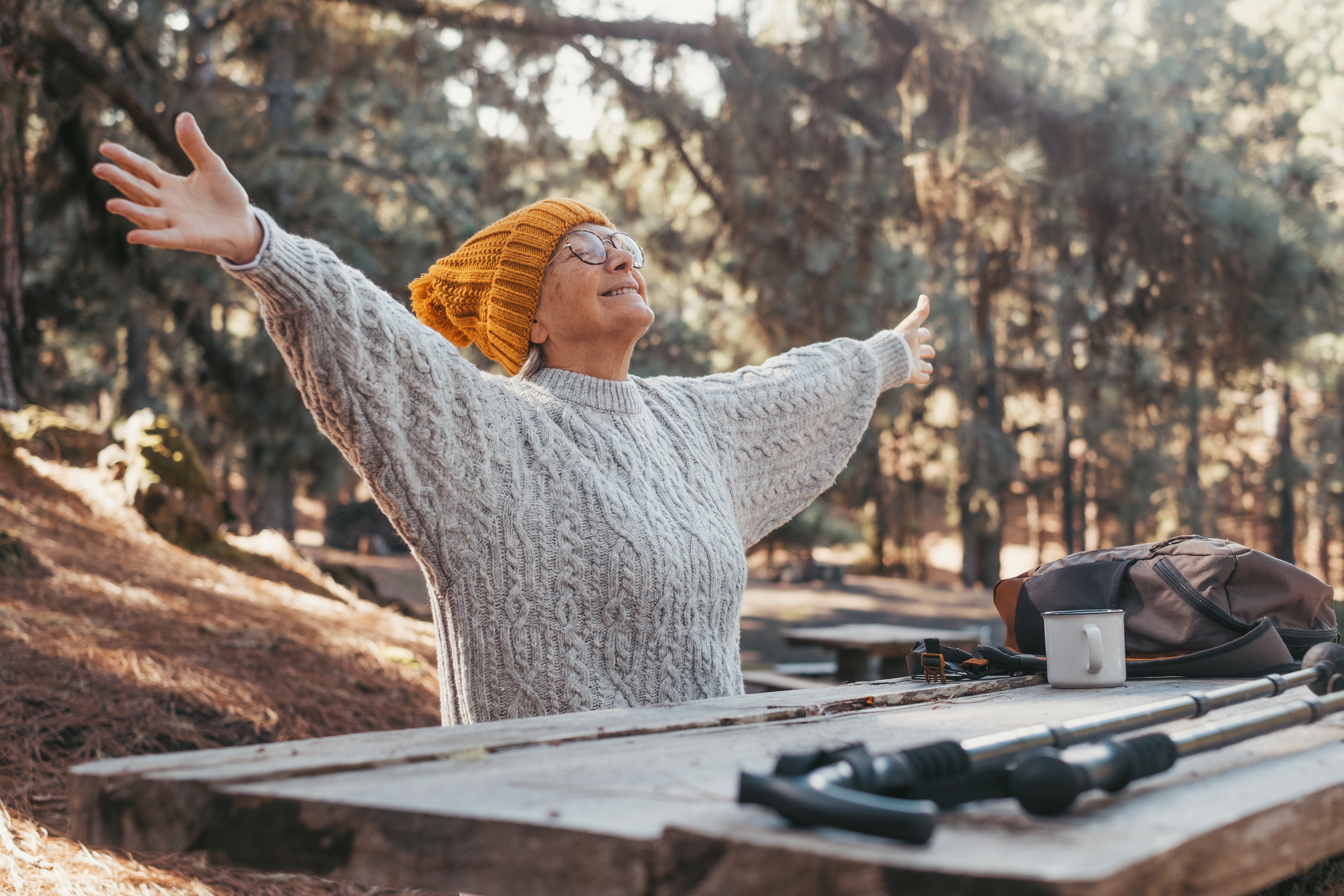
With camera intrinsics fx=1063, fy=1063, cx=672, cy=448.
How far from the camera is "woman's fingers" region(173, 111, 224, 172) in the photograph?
131 cm

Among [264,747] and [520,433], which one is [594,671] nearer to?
[520,433]

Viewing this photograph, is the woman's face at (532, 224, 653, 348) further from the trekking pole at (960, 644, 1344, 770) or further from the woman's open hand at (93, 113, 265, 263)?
the trekking pole at (960, 644, 1344, 770)

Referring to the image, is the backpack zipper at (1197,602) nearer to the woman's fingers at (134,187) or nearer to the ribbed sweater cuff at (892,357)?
the ribbed sweater cuff at (892,357)

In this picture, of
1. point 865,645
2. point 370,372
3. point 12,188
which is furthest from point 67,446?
point 370,372

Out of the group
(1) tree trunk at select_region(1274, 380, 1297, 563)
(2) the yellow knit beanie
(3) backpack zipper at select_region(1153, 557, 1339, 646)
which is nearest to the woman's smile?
(2) the yellow knit beanie

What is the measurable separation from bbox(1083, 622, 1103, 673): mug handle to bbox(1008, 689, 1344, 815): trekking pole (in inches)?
24.0

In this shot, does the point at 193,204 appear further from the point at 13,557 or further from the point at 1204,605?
the point at 13,557

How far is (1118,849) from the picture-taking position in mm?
634

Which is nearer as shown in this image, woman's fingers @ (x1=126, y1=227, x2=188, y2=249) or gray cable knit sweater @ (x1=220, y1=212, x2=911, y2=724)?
woman's fingers @ (x1=126, y1=227, x2=188, y2=249)

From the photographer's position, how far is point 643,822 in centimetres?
72

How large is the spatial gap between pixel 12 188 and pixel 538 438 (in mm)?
4129

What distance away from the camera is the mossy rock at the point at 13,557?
11.6ft

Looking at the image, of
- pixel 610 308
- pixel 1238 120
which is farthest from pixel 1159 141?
pixel 1238 120

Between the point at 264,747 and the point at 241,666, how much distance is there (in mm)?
2531
